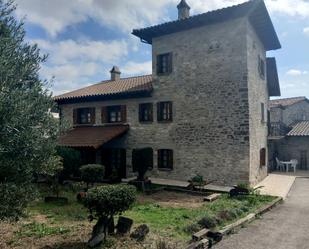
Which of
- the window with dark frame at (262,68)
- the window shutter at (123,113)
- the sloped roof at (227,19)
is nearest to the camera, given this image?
the sloped roof at (227,19)

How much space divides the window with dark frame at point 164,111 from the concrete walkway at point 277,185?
650cm

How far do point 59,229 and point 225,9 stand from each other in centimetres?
1309

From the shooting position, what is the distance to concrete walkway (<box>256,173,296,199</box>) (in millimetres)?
14520

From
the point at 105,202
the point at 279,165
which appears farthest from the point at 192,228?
the point at 279,165

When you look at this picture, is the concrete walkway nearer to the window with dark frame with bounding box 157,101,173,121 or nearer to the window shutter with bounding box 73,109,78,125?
the window with dark frame with bounding box 157,101,173,121

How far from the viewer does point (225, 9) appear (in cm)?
1562

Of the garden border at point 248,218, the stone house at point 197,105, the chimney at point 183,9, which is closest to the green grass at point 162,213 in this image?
the garden border at point 248,218

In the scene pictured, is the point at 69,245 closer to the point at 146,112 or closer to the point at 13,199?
the point at 13,199

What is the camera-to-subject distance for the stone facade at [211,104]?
15883mm

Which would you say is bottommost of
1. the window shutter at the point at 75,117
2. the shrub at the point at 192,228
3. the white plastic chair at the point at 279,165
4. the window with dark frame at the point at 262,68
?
the shrub at the point at 192,228

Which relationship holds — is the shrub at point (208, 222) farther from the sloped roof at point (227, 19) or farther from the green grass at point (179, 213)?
the sloped roof at point (227, 19)

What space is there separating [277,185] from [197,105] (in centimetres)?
627

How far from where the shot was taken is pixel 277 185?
1675 cm

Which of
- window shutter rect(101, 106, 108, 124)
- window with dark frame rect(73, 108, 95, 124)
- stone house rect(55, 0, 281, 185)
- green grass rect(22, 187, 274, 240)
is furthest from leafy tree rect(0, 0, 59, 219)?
window with dark frame rect(73, 108, 95, 124)
